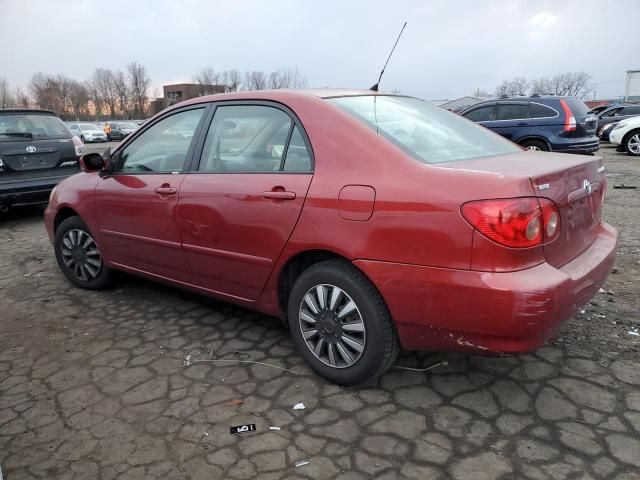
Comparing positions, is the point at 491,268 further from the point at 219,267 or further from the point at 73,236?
the point at 73,236

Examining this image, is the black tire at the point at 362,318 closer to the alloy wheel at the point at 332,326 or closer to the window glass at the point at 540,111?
the alloy wheel at the point at 332,326

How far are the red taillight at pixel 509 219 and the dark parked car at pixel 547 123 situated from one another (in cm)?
835

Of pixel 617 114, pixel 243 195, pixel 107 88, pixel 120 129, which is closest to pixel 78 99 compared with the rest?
pixel 107 88

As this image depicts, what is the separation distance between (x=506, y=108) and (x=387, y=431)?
980 cm

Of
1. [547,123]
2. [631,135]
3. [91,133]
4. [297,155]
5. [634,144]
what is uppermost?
[91,133]

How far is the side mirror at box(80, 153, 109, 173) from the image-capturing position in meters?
4.01

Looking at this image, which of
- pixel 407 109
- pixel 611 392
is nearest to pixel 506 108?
pixel 407 109

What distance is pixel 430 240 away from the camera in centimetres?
223

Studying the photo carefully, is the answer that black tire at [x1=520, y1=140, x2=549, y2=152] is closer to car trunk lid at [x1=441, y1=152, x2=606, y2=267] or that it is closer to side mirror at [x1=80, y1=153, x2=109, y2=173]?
car trunk lid at [x1=441, y1=152, x2=606, y2=267]

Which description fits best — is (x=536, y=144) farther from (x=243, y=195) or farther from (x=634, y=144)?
(x=243, y=195)

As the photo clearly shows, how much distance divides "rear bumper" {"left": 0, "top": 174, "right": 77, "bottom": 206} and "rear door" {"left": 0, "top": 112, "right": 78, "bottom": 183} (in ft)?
0.24

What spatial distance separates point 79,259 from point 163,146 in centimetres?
149

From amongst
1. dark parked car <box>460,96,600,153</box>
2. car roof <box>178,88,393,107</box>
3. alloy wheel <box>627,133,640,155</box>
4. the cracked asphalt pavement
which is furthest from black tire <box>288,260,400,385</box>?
alloy wheel <box>627,133,640,155</box>

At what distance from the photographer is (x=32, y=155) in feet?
23.0
